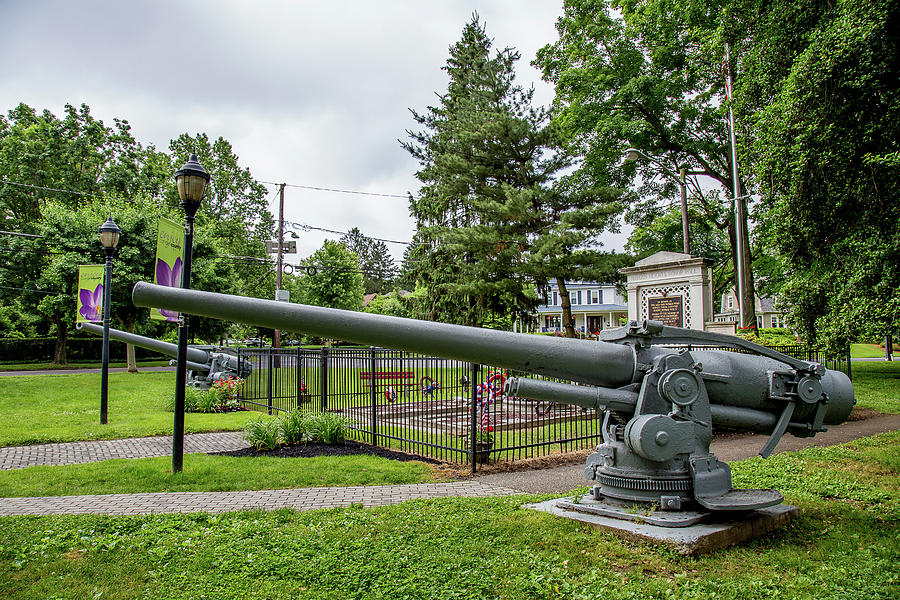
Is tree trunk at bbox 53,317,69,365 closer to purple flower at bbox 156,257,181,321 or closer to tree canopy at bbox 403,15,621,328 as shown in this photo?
tree canopy at bbox 403,15,621,328

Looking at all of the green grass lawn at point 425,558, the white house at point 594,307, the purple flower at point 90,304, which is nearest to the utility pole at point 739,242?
the green grass lawn at point 425,558

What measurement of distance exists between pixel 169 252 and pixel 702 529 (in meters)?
7.07

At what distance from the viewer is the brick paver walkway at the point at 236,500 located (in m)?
5.35

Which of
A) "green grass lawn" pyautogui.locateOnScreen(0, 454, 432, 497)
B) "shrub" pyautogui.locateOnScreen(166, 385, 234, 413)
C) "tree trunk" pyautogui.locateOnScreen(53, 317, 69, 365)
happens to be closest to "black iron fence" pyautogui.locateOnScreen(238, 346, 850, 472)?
"shrub" pyautogui.locateOnScreen(166, 385, 234, 413)

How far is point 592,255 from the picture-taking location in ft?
63.1

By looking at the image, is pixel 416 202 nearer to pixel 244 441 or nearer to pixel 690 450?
pixel 244 441

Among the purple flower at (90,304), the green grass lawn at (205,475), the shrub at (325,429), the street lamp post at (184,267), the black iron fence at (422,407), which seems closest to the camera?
the green grass lawn at (205,475)

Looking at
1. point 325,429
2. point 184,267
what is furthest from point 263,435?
point 184,267

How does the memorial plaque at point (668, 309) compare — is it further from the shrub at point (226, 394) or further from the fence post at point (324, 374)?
the shrub at point (226, 394)

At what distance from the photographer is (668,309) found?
15.4 metres

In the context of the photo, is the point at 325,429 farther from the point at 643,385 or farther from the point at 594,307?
the point at 594,307

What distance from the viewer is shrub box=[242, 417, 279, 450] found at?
8.55 m

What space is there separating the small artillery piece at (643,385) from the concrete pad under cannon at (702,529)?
0.08 metres

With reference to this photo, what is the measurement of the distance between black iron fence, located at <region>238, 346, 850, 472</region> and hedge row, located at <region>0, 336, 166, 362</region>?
82.8 ft
